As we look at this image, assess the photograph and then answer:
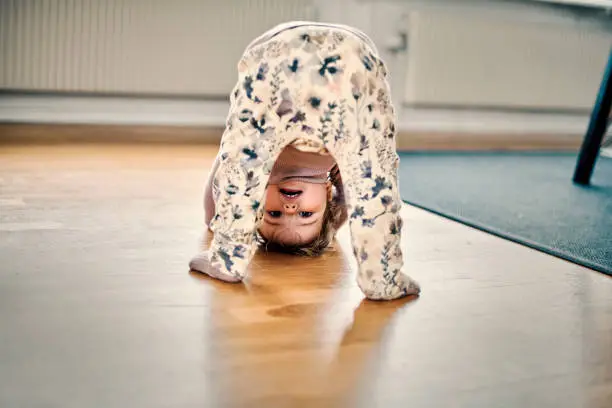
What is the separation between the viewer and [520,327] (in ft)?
3.27

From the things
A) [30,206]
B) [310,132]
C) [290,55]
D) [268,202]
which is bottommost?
[30,206]

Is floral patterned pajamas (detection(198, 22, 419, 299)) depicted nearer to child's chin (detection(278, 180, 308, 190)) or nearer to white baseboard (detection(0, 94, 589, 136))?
child's chin (detection(278, 180, 308, 190))

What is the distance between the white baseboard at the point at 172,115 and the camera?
285 cm

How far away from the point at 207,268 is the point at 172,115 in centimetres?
204

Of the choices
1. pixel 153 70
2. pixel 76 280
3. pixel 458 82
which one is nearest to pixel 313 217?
pixel 76 280

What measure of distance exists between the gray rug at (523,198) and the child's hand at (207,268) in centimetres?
67

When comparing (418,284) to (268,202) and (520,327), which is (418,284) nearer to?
(520,327)

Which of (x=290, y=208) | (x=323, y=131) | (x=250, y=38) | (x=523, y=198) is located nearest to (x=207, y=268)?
(x=290, y=208)

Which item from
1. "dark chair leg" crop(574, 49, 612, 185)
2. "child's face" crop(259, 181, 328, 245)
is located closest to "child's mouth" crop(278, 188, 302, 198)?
"child's face" crop(259, 181, 328, 245)

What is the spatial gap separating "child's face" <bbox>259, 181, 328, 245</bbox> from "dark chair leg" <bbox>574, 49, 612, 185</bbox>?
1.36 m

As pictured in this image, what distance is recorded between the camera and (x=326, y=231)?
1307mm

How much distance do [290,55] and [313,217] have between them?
0.31 m

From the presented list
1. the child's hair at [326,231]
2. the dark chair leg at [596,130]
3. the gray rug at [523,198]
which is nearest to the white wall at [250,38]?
the gray rug at [523,198]

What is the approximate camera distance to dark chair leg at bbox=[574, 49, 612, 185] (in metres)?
2.25
